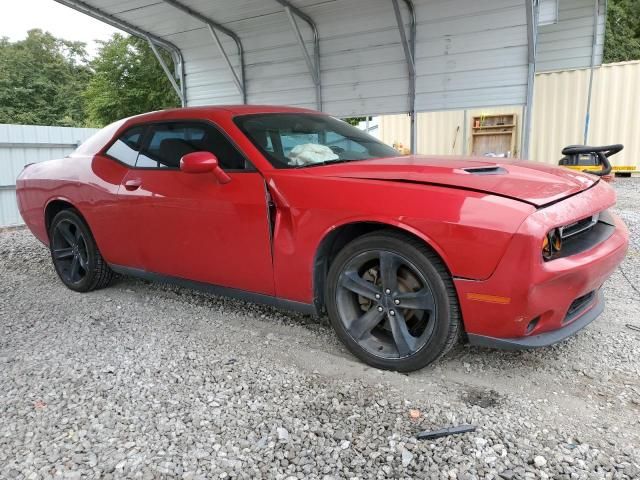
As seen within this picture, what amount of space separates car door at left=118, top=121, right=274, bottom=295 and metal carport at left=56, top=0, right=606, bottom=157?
4.80 m

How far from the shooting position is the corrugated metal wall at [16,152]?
9141 mm

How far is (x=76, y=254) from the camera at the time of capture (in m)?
4.41

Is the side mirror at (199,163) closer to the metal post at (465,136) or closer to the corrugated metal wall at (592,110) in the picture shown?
the corrugated metal wall at (592,110)

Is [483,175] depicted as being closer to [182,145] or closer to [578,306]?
[578,306]

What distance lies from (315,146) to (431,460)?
2.12 metres

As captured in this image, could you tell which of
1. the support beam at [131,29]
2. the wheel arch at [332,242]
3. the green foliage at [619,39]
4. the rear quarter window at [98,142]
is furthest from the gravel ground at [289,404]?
the green foliage at [619,39]

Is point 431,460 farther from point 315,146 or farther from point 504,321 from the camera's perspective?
point 315,146

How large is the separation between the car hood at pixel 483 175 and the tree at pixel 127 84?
23.9 m

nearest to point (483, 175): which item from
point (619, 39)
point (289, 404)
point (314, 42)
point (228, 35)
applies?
point (289, 404)

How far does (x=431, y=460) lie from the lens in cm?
197

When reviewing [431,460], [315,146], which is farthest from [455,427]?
[315,146]

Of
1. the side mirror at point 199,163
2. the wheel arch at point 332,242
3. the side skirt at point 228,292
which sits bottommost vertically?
the side skirt at point 228,292

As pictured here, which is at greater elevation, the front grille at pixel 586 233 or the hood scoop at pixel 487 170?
the hood scoop at pixel 487 170

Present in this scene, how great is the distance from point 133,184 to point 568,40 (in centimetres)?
973
